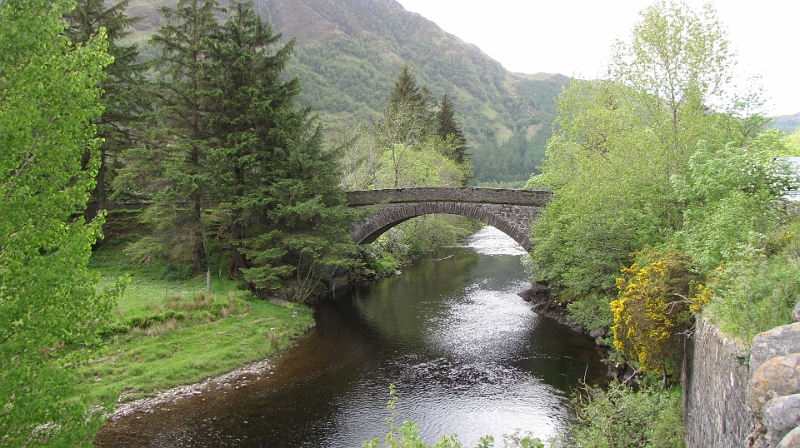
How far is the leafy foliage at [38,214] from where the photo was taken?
7.05m

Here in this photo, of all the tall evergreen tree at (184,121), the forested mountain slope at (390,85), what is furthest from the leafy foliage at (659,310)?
the forested mountain slope at (390,85)

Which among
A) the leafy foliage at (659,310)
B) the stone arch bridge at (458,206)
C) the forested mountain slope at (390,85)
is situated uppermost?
the forested mountain slope at (390,85)

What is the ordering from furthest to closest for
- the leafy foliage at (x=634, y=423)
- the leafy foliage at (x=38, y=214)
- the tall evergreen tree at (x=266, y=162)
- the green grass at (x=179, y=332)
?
the tall evergreen tree at (x=266, y=162) → the green grass at (x=179, y=332) → the leafy foliage at (x=634, y=423) → the leafy foliage at (x=38, y=214)

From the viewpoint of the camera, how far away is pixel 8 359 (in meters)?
7.25

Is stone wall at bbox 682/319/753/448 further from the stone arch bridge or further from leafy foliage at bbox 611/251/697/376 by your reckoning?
the stone arch bridge

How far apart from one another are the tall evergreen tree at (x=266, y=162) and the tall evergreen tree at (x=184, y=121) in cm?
74

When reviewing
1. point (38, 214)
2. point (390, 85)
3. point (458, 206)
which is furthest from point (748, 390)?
point (390, 85)

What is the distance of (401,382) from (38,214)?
14.1 metres

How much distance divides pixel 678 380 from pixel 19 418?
1539 centimetres

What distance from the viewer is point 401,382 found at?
62.4 ft

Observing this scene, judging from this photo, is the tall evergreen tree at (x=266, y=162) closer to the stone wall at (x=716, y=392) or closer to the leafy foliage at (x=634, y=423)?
the leafy foliage at (x=634, y=423)

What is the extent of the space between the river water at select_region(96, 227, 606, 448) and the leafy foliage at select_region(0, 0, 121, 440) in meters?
8.22

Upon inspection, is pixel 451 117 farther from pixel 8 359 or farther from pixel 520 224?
pixel 8 359

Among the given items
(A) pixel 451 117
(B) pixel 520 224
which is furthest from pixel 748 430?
(A) pixel 451 117
